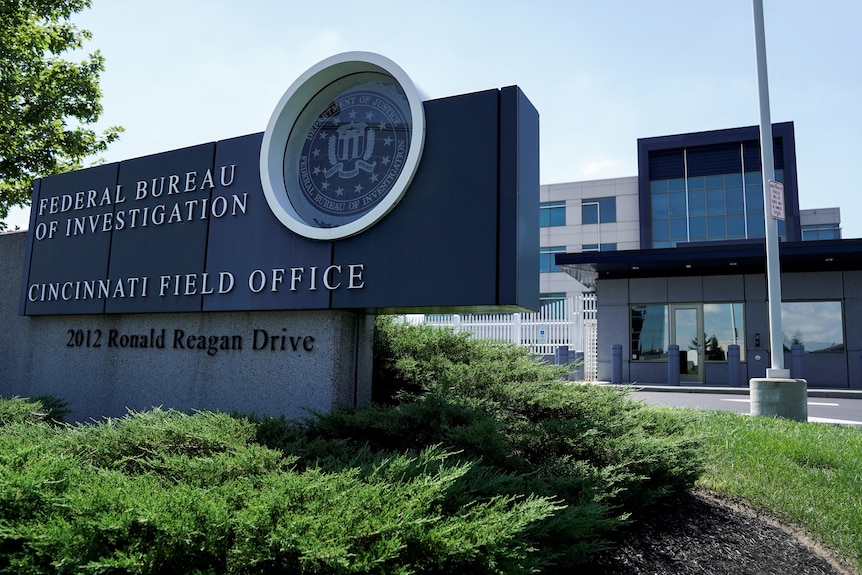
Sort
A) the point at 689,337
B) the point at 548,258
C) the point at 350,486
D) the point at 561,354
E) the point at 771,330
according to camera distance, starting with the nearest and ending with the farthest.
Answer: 1. the point at 350,486
2. the point at 771,330
3. the point at 561,354
4. the point at 689,337
5. the point at 548,258

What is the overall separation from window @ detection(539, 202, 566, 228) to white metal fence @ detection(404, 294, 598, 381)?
16.9m

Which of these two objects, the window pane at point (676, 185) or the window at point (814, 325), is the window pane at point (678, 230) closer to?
the window pane at point (676, 185)

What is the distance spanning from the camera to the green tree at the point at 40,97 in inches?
625

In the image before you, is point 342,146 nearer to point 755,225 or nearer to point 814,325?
point 814,325

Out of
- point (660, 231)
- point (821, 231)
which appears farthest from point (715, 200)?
point (821, 231)

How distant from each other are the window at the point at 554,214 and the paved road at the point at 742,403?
20.9m

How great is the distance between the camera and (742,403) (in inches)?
567

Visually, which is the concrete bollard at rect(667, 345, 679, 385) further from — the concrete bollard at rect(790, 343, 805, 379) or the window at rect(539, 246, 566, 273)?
the window at rect(539, 246, 566, 273)

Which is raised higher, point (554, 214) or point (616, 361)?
point (554, 214)

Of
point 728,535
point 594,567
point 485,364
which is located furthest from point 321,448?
point 728,535

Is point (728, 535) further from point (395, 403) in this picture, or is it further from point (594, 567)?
point (395, 403)

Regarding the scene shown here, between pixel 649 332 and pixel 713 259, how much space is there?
369 cm

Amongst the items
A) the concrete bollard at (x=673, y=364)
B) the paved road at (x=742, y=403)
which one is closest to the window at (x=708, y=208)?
the concrete bollard at (x=673, y=364)

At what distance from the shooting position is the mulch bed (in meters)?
3.94
